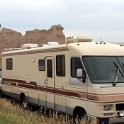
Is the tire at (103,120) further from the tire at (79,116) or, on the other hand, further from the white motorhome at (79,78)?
the tire at (79,116)

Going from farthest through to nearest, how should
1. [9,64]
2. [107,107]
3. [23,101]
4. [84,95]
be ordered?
[9,64] < [23,101] < [84,95] < [107,107]

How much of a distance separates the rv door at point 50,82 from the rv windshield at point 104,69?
2.25m

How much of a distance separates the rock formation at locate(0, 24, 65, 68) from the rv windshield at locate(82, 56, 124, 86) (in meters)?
A: 64.3

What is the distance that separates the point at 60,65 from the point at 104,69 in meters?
1.99

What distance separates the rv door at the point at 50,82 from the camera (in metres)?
14.5

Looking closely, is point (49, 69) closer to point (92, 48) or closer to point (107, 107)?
point (92, 48)

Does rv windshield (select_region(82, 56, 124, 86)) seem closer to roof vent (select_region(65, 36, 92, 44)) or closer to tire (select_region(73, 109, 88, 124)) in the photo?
tire (select_region(73, 109, 88, 124))

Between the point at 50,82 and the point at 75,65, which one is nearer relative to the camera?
the point at 75,65

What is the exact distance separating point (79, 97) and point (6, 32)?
70164 mm

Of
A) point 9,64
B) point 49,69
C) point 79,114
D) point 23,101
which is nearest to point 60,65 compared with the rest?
point 49,69

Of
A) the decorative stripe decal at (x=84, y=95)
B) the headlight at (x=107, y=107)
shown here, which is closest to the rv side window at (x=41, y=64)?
the decorative stripe decal at (x=84, y=95)

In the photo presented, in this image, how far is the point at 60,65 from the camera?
45.6ft

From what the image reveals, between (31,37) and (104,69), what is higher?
(31,37)

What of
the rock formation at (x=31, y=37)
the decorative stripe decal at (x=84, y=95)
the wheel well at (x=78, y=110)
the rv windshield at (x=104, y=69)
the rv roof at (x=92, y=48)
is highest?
the rock formation at (x=31, y=37)
